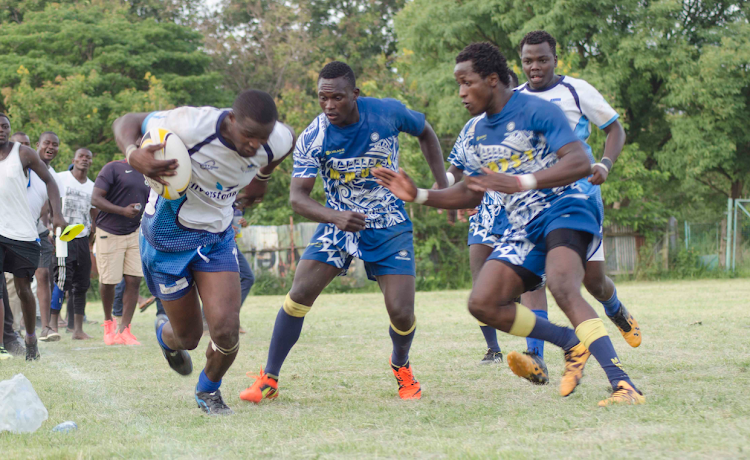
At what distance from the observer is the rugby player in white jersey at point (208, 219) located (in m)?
4.33

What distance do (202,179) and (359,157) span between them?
3.74 ft

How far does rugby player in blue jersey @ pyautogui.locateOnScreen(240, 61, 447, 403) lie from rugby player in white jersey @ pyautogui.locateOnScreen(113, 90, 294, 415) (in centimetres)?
39

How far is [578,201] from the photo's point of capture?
4.52 metres

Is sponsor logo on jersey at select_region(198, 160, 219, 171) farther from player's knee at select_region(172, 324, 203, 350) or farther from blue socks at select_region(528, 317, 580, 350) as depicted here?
blue socks at select_region(528, 317, 580, 350)

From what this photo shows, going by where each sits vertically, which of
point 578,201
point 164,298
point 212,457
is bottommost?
point 212,457

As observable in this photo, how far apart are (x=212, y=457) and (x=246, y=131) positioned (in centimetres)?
183

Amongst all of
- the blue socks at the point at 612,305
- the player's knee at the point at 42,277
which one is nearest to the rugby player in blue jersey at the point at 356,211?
the blue socks at the point at 612,305

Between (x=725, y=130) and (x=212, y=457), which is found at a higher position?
(x=725, y=130)

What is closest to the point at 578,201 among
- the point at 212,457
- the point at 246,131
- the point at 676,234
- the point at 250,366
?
the point at 246,131

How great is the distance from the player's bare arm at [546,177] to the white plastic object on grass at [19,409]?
108 inches

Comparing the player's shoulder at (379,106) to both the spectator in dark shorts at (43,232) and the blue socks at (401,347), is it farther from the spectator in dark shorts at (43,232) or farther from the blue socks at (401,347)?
the spectator in dark shorts at (43,232)

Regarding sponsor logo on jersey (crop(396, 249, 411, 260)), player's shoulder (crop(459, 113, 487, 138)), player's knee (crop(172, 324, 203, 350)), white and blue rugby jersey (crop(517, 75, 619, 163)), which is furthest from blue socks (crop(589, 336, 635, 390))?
player's knee (crop(172, 324, 203, 350))

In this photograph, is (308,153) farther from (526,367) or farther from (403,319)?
(526,367)

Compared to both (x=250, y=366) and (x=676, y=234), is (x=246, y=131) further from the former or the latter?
(x=676, y=234)
